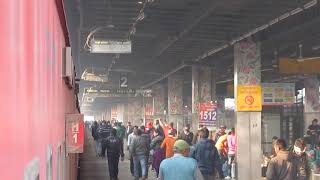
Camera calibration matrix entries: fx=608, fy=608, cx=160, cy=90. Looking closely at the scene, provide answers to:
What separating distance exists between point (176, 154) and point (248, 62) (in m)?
13.2

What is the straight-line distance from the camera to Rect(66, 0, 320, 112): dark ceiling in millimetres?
16031

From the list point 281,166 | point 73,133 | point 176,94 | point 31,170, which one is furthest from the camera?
point 176,94

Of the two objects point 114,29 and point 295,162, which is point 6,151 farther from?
point 114,29

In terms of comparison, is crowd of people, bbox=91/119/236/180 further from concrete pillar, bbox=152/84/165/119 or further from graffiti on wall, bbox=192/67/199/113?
concrete pillar, bbox=152/84/165/119

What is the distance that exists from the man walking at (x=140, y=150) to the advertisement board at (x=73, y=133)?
10095mm

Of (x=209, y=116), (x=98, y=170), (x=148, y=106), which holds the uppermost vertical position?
(x=148, y=106)

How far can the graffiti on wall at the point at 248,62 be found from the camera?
19.7 metres

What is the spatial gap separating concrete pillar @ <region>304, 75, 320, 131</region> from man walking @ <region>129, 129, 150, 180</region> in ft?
53.9

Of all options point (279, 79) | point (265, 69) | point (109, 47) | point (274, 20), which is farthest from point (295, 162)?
point (279, 79)

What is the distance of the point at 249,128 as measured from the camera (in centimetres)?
1948

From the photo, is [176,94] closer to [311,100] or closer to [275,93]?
[311,100]

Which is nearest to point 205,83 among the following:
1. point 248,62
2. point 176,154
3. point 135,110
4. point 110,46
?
point 248,62

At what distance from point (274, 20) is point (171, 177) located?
11242mm

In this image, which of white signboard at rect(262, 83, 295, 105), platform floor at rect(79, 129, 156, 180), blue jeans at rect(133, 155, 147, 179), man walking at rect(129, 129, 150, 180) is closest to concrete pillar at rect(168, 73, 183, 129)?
platform floor at rect(79, 129, 156, 180)
